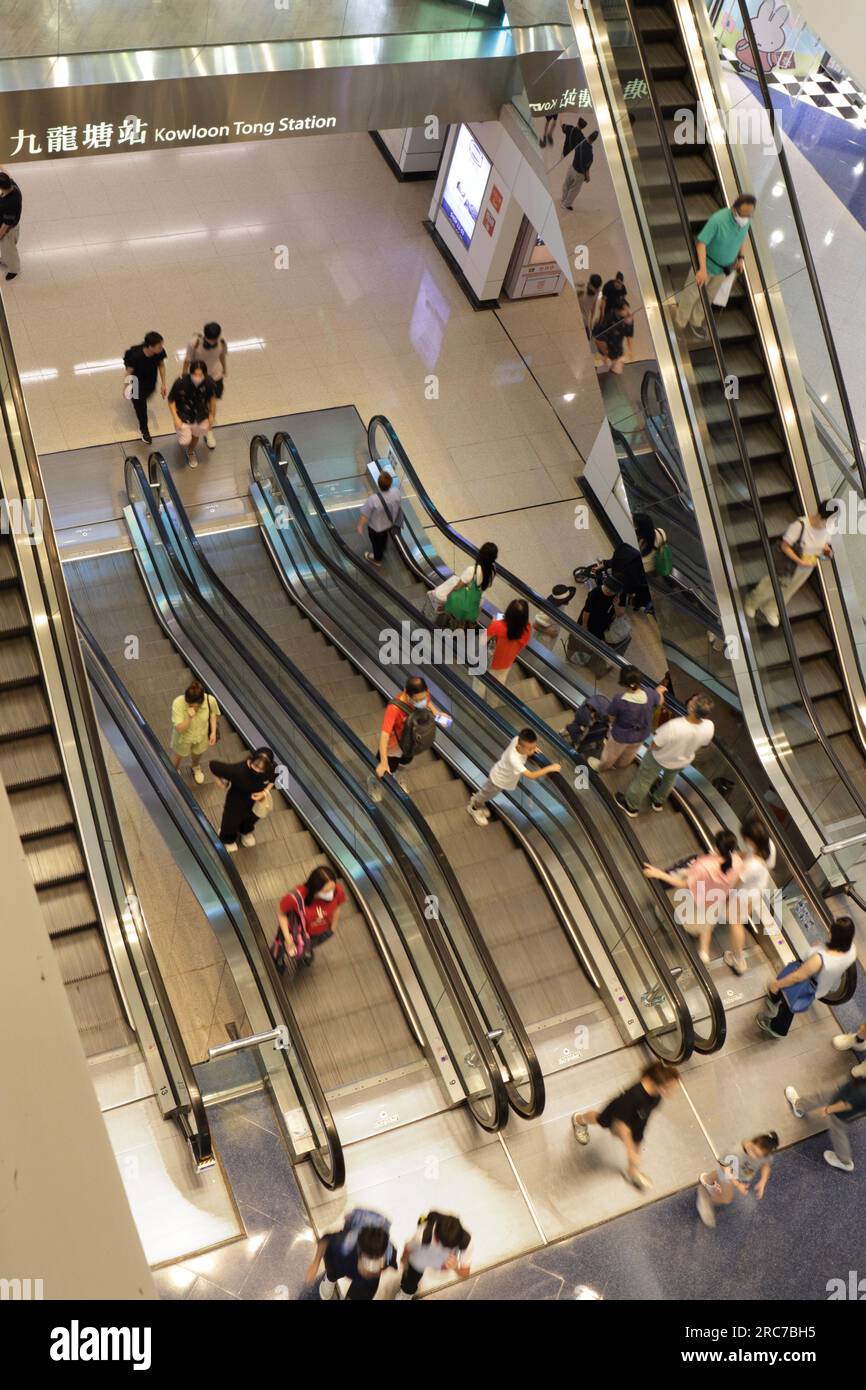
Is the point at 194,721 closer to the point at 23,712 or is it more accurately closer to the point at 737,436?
the point at 23,712

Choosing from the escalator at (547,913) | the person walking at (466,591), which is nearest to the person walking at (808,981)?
the escalator at (547,913)

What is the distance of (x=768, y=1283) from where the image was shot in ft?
21.9

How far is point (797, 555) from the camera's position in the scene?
8.64m

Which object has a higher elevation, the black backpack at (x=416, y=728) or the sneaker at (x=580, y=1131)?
the black backpack at (x=416, y=728)

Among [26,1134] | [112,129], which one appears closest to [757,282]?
[112,129]

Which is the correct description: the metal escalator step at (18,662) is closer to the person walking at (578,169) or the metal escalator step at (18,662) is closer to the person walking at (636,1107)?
the person walking at (636,1107)

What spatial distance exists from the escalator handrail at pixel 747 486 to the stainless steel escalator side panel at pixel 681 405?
0.11 ft

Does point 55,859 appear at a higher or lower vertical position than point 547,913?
higher

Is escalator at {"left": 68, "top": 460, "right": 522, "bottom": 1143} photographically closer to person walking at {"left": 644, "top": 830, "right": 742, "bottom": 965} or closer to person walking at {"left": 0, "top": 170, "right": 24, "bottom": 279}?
person walking at {"left": 644, "top": 830, "right": 742, "bottom": 965}

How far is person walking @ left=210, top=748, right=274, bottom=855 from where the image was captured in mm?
7203

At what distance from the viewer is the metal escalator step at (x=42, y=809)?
704cm

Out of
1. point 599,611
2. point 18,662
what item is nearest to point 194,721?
point 18,662

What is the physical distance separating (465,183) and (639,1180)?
1192 centimetres
